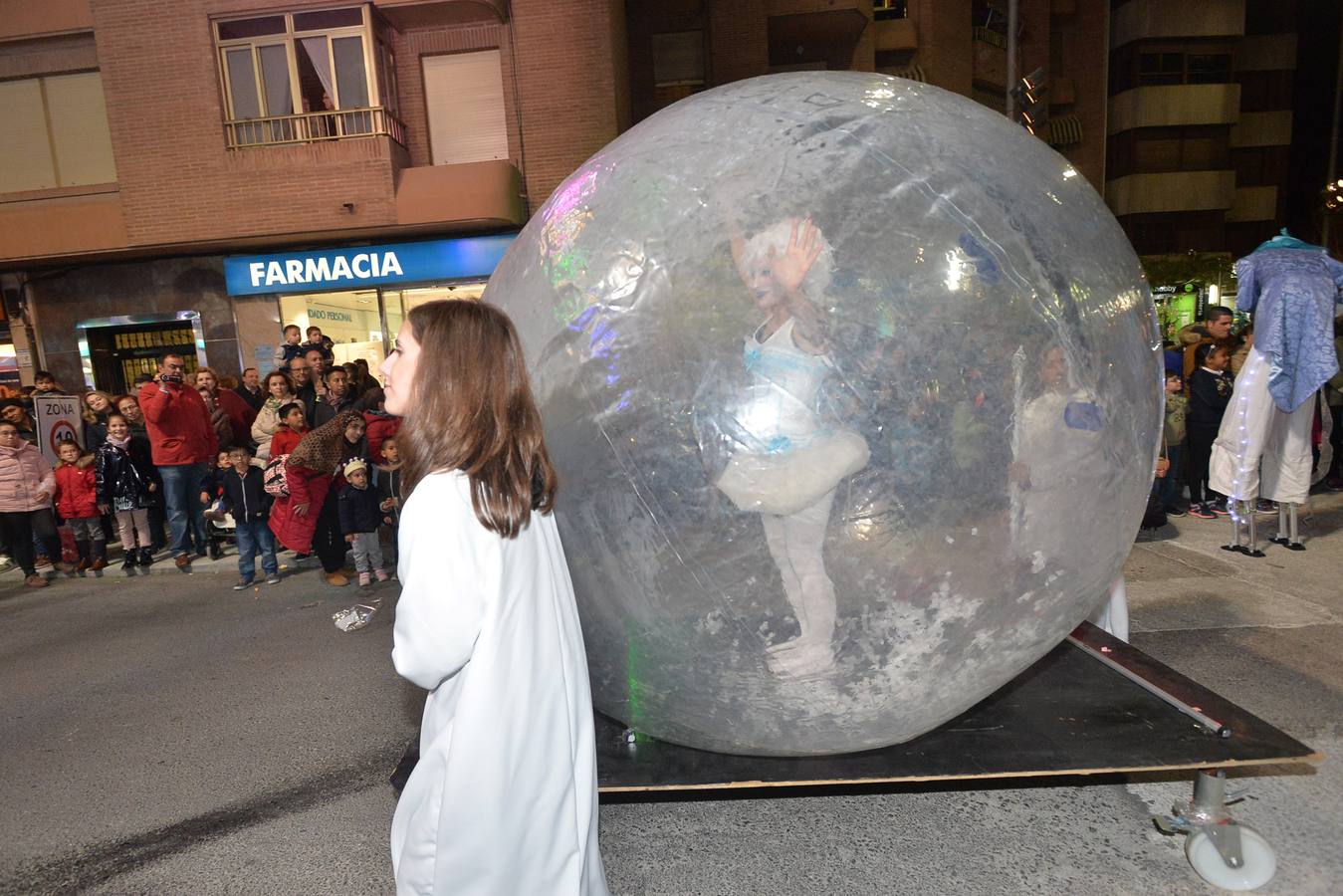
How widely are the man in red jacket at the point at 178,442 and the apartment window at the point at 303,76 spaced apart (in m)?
6.61

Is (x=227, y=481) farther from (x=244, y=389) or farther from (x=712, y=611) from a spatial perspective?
(x=712, y=611)

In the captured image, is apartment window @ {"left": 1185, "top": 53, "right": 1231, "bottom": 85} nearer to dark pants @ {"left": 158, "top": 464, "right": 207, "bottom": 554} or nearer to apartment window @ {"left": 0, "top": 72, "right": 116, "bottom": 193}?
apartment window @ {"left": 0, "top": 72, "right": 116, "bottom": 193}

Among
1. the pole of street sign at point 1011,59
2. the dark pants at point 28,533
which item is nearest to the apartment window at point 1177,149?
the pole of street sign at point 1011,59

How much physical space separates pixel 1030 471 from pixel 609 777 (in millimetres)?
1439

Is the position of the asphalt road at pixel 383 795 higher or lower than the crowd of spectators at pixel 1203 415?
lower

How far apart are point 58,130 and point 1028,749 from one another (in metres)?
16.4

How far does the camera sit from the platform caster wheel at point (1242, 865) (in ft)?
7.18

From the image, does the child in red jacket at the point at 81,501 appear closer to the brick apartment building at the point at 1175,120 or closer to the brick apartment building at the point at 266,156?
the brick apartment building at the point at 266,156

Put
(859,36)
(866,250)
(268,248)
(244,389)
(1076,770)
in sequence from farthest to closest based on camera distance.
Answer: (859,36)
(268,248)
(244,389)
(1076,770)
(866,250)

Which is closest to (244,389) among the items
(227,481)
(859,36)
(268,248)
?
(227,481)

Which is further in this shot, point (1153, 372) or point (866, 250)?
point (1153, 372)

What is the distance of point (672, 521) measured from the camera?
1.93 m

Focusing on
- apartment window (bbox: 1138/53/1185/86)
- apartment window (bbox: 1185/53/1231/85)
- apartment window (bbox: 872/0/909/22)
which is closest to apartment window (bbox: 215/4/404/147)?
apartment window (bbox: 872/0/909/22)

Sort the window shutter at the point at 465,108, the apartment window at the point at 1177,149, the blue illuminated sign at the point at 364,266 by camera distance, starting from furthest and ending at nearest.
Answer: the apartment window at the point at 1177,149, the window shutter at the point at 465,108, the blue illuminated sign at the point at 364,266
